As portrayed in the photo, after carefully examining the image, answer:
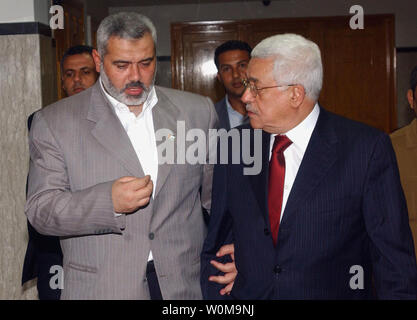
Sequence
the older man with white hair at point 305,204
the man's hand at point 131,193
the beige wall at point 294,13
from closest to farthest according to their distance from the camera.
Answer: the man's hand at point 131,193 < the older man with white hair at point 305,204 < the beige wall at point 294,13

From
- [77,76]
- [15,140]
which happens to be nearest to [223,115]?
[77,76]

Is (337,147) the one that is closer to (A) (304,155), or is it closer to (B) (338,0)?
(A) (304,155)

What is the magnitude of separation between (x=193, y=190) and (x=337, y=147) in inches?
19.5

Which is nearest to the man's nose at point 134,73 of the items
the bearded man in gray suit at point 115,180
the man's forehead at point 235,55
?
the bearded man in gray suit at point 115,180

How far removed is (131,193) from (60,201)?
0.24m

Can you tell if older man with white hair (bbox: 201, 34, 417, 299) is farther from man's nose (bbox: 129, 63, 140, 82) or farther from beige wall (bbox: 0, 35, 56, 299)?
beige wall (bbox: 0, 35, 56, 299)

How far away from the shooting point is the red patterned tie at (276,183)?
1.62 meters

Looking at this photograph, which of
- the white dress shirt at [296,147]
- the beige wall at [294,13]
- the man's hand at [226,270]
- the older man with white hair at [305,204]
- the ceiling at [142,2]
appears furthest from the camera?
the beige wall at [294,13]

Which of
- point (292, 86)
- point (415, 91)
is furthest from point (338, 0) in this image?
point (292, 86)

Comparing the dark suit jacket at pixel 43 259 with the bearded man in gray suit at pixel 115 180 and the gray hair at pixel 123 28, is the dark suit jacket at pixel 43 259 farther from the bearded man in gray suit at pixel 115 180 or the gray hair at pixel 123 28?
the gray hair at pixel 123 28

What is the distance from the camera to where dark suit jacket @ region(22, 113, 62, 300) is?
2260mm

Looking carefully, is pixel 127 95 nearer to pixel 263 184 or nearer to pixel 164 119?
pixel 164 119

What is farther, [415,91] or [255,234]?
[415,91]
